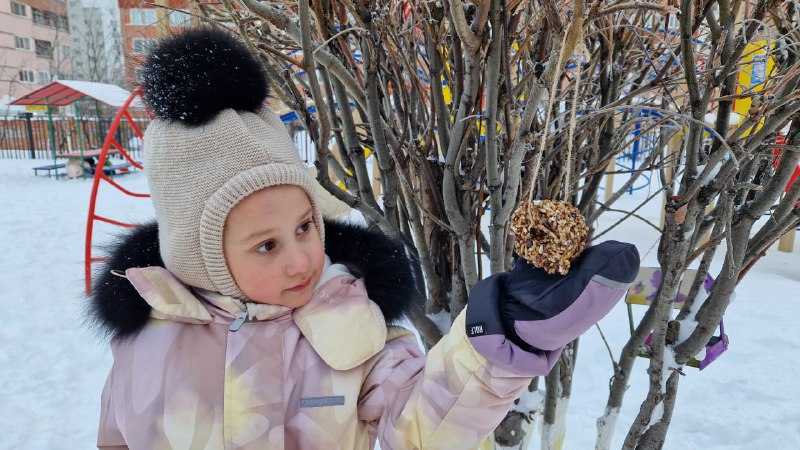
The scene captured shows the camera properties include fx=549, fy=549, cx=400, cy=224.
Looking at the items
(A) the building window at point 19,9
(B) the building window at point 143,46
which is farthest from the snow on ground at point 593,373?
(A) the building window at point 19,9

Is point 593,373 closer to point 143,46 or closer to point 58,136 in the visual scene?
point 143,46

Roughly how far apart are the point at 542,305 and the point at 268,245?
614 mm

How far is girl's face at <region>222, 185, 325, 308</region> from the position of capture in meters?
1.15

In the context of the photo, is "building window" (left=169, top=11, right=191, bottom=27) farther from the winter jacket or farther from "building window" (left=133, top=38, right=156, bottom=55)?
the winter jacket

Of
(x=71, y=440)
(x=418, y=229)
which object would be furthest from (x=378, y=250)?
(x=71, y=440)

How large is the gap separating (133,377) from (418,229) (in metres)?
0.81

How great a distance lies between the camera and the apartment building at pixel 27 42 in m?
28.3

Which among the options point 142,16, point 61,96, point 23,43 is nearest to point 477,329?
point 142,16

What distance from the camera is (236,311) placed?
3.99 ft

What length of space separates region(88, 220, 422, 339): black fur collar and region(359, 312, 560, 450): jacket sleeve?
17 cm

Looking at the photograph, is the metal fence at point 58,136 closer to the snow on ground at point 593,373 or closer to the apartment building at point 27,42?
the apartment building at point 27,42

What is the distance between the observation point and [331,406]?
118cm

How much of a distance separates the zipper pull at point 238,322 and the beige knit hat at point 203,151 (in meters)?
0.05

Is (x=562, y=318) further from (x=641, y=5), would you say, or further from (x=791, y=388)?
(x=791, y=388)
